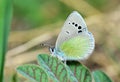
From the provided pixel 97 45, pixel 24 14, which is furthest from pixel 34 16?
pixel 97 45

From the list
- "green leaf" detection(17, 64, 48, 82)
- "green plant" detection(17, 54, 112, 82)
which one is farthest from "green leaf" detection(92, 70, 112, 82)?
"green leaf" detection(17, 64, 48, 82)

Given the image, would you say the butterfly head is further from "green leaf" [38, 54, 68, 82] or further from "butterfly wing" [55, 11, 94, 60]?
"green leaf" [38, 54, 68, 82]

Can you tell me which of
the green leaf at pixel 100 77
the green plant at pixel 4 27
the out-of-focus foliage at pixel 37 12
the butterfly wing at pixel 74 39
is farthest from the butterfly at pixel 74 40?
Result: the out-of-focus foliage at pixel 37 12

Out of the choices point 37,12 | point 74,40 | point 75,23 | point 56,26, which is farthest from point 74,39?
point 37,12

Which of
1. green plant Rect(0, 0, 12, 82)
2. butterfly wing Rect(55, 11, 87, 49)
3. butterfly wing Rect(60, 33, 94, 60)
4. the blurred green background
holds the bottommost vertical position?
butterfly wing Rect(60, 33, 94, 60)

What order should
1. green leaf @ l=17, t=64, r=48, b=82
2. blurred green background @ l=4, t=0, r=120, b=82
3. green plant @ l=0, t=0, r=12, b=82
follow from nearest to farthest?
green leaf @ l=17, t=64, r=48, b=82 → green plant @ l=0, t=0, r=12, b=82 → blurred green background @ l=4, t=0, r=120, b=82

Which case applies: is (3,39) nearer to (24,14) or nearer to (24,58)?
(24,58)
